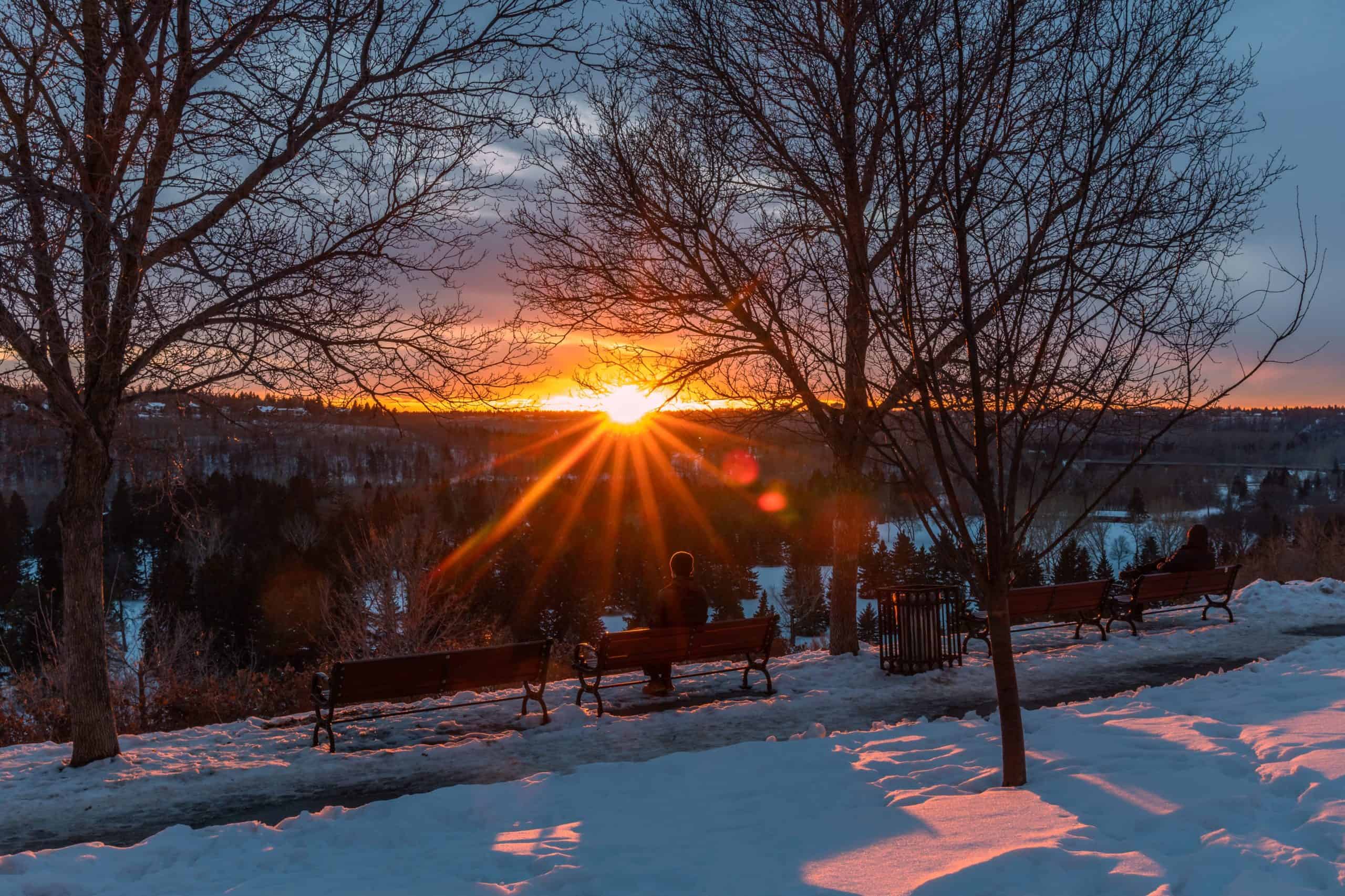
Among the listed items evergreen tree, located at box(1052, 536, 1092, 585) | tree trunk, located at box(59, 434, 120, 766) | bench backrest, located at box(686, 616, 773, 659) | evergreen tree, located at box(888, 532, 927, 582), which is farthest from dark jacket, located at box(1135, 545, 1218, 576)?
evergreen tree, located at box(888, 532, 927, 582)

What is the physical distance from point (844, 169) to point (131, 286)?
6294 mm

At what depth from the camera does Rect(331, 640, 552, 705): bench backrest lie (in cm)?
760

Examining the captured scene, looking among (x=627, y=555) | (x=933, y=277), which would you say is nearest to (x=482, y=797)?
(x=933, y=277)

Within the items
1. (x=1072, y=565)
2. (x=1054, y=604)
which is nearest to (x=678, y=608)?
(x=1054, y=604)

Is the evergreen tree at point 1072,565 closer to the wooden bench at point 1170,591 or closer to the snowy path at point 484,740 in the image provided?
the wooden bench at point 1170,591

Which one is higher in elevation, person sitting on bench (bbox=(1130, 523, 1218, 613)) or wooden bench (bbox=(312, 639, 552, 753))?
person sitting on bench (bbox=(1130, 523, 1218, 613))

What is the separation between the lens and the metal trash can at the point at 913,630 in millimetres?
9906

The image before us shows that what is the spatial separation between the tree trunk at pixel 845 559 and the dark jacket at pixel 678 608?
189 centimetres

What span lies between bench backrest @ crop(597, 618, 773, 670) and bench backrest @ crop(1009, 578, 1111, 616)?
9.91 ft

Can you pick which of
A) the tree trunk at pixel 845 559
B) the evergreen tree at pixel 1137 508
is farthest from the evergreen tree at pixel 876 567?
the tree trunk at pixel 845 559

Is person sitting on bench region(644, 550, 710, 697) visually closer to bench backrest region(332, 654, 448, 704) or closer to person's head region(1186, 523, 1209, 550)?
bench backrest region(332, 654, 448, 704)

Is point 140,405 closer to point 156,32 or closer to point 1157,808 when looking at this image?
point 156,32

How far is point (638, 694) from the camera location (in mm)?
9391

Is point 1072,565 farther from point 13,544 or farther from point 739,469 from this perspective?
point 13,544
